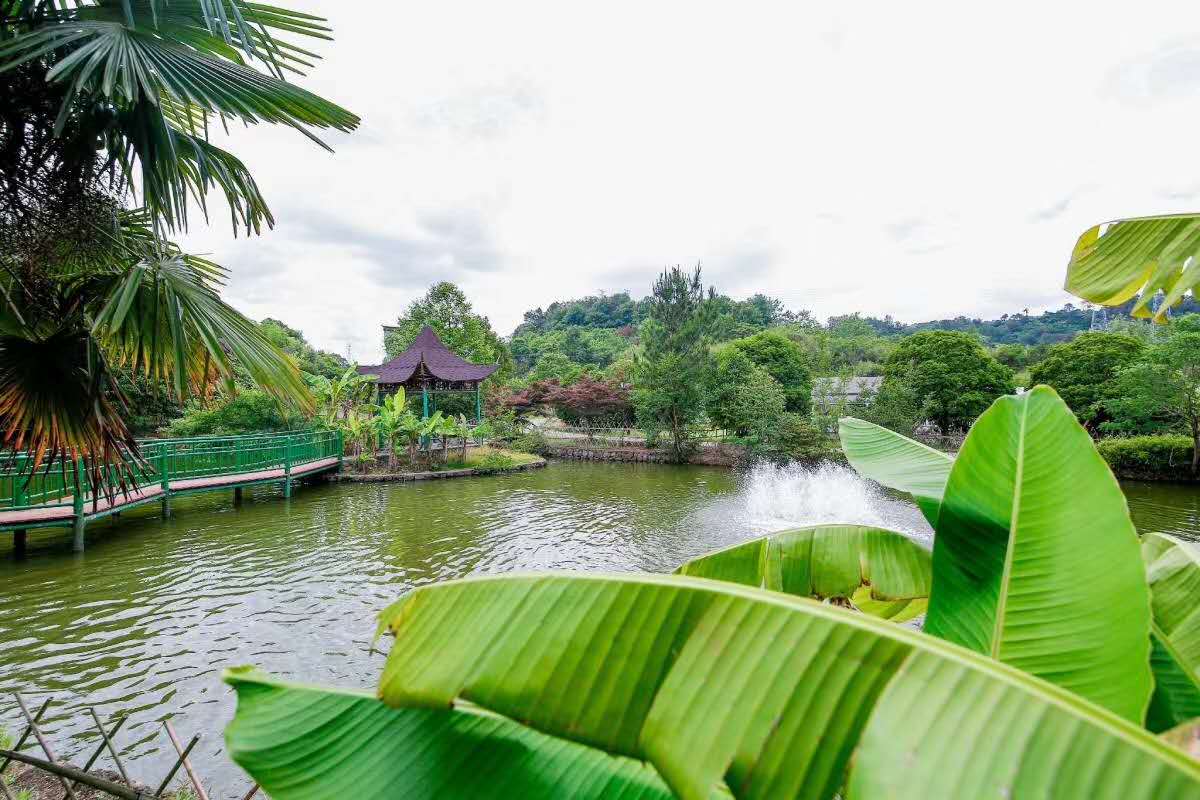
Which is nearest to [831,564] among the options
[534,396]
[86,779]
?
[86,779]

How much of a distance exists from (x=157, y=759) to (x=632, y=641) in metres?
5.31

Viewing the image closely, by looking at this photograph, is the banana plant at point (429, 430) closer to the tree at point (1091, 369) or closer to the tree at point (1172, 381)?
the tree at point (1172, 381)

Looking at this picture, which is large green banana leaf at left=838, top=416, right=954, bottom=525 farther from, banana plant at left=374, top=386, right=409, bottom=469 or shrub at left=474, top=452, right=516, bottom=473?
shrub at left=474, top=452, right=516, bottom=473

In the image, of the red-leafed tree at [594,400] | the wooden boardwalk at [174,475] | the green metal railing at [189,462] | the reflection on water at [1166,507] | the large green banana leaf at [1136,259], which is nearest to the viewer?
the large green banana leaf at [1136,259]

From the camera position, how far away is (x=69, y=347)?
314 centimetres

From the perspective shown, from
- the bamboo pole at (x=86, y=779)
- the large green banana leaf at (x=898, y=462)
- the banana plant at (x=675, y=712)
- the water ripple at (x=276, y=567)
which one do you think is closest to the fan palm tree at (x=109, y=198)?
the bamboo pole at (x=86, y=779)

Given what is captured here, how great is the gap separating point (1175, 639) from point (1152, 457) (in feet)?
76.8

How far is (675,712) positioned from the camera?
1.95 ft

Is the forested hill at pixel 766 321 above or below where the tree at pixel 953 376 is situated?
above

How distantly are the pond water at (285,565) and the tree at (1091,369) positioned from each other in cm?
678

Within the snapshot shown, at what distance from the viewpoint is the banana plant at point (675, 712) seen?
1.62 ft

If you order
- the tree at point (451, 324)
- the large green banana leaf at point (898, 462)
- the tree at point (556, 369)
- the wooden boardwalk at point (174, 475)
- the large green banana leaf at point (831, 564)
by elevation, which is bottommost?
the wooden boardwalk at point (174, 475)

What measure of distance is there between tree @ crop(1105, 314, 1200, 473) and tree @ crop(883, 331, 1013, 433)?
6.85 meters

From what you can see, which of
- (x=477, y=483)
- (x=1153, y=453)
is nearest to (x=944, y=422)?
(x=1153, y=453)
